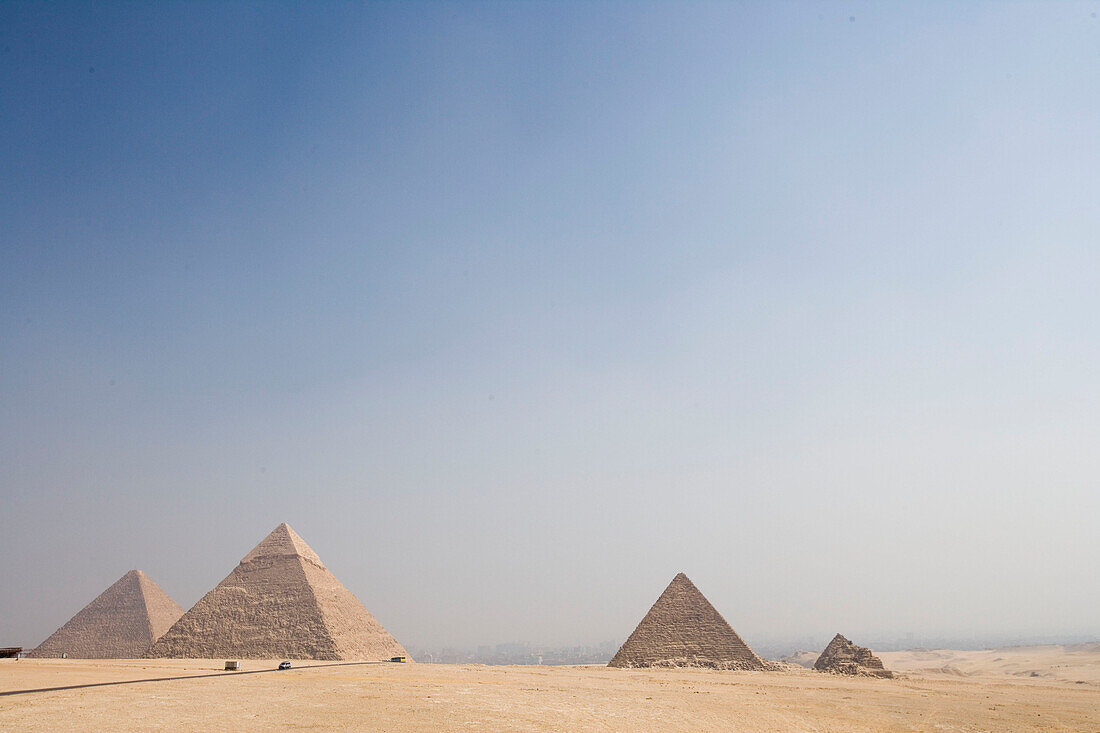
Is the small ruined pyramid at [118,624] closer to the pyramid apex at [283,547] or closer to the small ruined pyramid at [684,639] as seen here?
the pyramid apex at [283,547]

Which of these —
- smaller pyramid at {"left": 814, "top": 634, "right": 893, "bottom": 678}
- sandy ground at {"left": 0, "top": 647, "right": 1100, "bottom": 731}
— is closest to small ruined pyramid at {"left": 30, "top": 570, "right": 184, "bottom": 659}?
sandy ground at {"left": 0, "top": 647, "right": 1100, "bottom": 731}

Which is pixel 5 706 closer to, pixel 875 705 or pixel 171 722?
pixel 171 722

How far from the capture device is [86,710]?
21.7 meters

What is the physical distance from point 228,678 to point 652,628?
2858 cm

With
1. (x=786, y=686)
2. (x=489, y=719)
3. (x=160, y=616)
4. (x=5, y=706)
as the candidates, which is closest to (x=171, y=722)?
(x=5, y=706)

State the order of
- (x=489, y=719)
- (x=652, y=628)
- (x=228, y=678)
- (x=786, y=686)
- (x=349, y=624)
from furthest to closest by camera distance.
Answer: (x=349, y=624)
(x=652, y=628)
(x=786, y=686)
(x=228, y=678)
(x=489, y=719)

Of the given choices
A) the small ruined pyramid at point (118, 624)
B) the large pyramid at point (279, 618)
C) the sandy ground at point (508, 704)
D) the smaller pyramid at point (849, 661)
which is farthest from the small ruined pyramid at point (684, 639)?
the small ruined pyramid at point (118, 624)

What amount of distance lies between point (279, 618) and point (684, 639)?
3137cm

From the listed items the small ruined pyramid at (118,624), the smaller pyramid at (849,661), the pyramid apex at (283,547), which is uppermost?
the pyramid apex at (283,547)

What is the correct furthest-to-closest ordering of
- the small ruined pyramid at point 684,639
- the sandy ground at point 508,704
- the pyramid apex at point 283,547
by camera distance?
the pyramid apex at point 283,547
the small ruined pyramid at point 684,639
the sandy ground at point 508,704

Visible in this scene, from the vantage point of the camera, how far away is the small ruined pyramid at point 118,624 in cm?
6862

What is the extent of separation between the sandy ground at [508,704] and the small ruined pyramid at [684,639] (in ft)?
25.3

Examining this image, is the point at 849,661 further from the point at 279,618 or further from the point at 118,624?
the point at 118,624

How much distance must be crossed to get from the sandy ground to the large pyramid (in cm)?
1366
